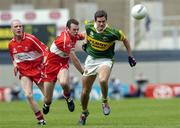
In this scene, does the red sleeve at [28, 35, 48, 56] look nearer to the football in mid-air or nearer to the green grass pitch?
the green grass pitch

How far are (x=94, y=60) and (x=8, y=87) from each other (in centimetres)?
2871

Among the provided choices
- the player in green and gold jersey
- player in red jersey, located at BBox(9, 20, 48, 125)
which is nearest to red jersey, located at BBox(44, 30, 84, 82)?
player in red jersey, located at BBox(9, 20, 48, 125)

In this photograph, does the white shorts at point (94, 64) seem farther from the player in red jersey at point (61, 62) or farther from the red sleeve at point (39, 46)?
the red sleeve at point (39, 46)

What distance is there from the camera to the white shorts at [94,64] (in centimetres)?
1867

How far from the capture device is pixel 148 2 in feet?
158

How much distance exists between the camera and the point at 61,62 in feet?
66.9

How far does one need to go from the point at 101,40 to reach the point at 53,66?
2333 millimetres

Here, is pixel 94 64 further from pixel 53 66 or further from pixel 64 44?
pixel 53 66

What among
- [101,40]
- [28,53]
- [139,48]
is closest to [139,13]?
[101,40]

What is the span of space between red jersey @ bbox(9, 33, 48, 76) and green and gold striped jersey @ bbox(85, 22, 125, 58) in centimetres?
135

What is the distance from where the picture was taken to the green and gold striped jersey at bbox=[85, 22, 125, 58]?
18422mm

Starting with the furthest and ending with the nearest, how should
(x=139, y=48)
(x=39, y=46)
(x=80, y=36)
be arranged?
(x=139, y=48), (x=80, y=36), (x=39, y=46)

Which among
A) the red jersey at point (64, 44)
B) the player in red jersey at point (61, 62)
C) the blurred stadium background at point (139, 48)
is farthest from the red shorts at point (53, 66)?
the blurred stadium background at point (139, 48)

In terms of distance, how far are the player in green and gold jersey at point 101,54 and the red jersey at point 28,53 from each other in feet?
4.12
